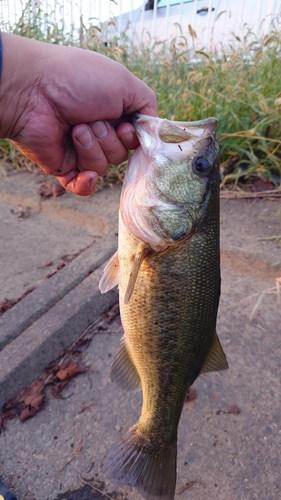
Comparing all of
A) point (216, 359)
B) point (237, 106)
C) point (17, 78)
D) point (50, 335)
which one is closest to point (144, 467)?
point (216, 359)

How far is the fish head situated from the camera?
1.51m

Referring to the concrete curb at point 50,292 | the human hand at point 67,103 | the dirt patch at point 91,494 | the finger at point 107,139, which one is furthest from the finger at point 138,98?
the dirt patch at point 91,494

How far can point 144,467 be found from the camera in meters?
1.57

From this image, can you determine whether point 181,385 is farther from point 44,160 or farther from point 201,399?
point 44,160

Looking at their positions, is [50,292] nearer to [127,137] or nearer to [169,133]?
[127,137]

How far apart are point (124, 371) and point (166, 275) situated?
20.4 inches

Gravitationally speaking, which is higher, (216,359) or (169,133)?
(169,133)

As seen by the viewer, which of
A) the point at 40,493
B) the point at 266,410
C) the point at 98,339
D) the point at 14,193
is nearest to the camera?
the point at 40,493

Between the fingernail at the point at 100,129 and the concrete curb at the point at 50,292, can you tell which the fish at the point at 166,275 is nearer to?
the fingernail at the point at 100,129

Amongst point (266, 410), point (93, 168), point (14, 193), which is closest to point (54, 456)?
point (266, 410)

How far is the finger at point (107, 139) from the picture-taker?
5.30 feet

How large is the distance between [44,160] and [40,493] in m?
1.46

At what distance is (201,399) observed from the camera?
2125 mm

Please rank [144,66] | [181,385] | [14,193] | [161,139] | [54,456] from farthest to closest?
1. [144,66]
2. [14,193]
3. [54,456]
4. [181,385]
5. [161,139]
